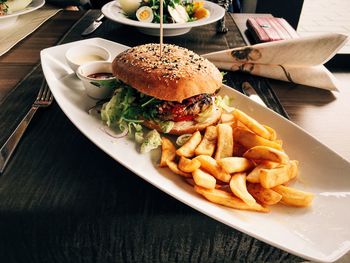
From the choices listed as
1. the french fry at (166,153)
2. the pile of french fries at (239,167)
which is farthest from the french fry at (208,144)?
the french fry at (166,153)

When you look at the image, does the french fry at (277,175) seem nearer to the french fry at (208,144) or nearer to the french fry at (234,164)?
the french fry at (234,164)

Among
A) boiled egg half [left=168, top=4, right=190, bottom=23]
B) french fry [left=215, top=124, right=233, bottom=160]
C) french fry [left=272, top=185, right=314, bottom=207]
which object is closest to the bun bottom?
french fry [left=215, top=124, right=233, bottom=160]

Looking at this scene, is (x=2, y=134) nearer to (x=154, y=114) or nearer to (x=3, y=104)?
(x=3, y=104)

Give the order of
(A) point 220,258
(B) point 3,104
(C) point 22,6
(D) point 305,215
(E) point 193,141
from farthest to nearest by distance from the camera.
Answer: (C) point 22,6 < (B) point 3,104 < (E) point 193,141 < (A) point 220,258 < (D) point 305,215

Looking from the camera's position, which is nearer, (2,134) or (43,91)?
(2,134)

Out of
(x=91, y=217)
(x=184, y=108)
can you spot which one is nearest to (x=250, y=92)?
(x=184, y=108)

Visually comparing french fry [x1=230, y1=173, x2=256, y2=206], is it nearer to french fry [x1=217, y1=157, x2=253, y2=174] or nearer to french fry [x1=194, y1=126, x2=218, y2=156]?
french fry [x1=217, y1=157, x2=253, y2=174]

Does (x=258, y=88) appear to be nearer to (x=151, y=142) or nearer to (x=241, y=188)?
(x=151, y=142)

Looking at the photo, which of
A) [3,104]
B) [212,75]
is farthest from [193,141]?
[3,104]
